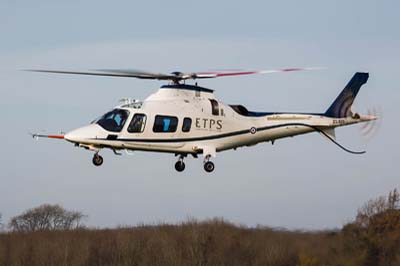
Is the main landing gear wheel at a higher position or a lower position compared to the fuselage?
lower

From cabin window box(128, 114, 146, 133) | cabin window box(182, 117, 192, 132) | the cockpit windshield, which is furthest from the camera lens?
cabin window box(182, 117, 192, 132)

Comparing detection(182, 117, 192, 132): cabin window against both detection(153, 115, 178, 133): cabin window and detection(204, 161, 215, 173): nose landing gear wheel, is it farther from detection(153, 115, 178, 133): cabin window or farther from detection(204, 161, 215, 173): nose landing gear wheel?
detection(204, 161, 215, 173): nose landing gear wheel

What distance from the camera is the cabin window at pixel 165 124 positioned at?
39.1 metres

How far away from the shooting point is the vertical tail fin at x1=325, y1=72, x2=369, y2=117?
139 ft

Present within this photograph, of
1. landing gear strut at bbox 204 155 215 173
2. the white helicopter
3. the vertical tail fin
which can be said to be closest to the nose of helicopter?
the white helicopter

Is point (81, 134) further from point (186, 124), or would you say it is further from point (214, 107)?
point (214, 107)

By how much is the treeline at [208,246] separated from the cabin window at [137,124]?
273 inches

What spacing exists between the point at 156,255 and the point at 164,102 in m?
16.5

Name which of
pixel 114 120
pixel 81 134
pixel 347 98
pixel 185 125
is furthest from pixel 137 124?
Result: pixel 347 98

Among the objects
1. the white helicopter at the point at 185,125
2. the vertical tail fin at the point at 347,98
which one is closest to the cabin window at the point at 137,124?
the white helicopter at the point at 185,125

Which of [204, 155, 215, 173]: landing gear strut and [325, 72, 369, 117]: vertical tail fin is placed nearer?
[204, 155, 215, 173]: landing gear strut

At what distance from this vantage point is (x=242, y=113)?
134 feet

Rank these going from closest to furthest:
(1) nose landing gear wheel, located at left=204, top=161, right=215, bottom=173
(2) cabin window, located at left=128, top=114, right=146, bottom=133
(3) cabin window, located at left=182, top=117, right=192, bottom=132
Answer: (2) cabin window, located at left=128, top=114, right=146, bottom=133, (3) cabin window, located at left=182, top=117, right=192, bottom=132, (1) nose landing gear wheel, located at left=204, top=161, right=215, bottom=173

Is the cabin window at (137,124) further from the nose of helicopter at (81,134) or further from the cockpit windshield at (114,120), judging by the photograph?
the nose of helicopter at (81,134)
